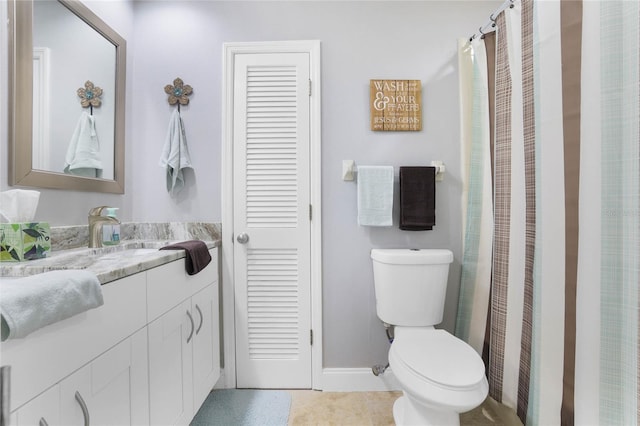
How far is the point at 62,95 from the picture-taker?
1230mm

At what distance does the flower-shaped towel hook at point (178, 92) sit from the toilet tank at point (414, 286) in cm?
148

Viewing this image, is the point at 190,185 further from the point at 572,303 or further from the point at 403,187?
the point at 572,303

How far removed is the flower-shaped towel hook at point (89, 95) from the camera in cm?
133

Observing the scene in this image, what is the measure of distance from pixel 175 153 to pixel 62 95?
514 mm

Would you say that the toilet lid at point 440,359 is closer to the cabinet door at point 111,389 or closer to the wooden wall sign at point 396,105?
the cabinet door at point 111,389

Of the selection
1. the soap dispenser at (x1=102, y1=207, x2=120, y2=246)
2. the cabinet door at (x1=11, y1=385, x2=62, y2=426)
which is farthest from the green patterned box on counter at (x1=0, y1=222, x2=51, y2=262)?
the cabinet door at (x1=11, y1=385, x2=62, y2=426)

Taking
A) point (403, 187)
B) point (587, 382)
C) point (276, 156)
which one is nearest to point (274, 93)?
point (276, 156)

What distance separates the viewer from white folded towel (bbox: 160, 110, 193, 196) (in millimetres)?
1595

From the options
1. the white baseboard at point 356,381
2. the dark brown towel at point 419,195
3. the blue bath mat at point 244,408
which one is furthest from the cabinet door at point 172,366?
the dark brown towel at point 419,195

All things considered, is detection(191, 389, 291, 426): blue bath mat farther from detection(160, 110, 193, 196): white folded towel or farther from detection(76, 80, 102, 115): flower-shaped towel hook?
detection(76, 80, 102, 115): flower-shaped towel hook

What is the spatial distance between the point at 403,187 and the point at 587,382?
1.04 metres

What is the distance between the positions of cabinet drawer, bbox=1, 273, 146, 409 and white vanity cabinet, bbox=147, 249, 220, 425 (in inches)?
3.6

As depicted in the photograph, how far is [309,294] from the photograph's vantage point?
164 cm

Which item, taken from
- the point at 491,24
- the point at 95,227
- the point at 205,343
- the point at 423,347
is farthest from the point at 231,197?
the point at 491,24
